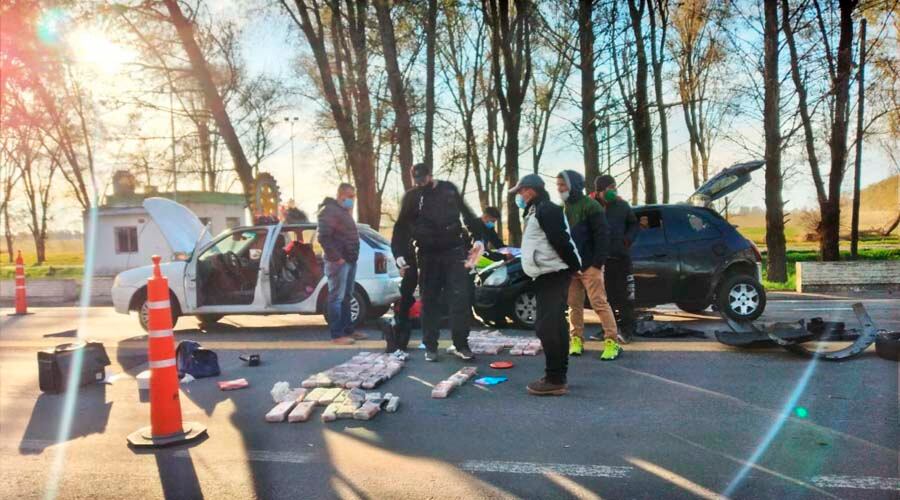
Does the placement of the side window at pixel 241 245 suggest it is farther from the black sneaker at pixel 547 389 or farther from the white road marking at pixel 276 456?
the white road marking at pixel 276 456

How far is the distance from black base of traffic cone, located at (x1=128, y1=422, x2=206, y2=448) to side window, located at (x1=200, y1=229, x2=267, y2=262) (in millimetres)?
5306

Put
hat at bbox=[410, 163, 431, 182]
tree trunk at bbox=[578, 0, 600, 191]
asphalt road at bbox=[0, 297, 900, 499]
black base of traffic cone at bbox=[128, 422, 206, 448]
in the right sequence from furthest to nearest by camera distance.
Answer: tree trunk at bbox=[578, 0, 600, 191] → hat at bbox=[410, 163, 431, 182] → black base of traffic cone at bbox=[128, 422, 206, 448] → asphalt road at bbox=[0, 297, 900, 499]

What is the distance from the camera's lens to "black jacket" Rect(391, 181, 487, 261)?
7.04 meters

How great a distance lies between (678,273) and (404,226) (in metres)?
4.12

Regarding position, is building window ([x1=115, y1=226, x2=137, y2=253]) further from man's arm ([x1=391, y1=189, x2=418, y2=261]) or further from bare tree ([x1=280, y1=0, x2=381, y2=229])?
man's arm ([x1=391, y1=189, x2=418, y2=261])

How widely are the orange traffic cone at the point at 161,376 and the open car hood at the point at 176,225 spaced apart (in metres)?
5.44

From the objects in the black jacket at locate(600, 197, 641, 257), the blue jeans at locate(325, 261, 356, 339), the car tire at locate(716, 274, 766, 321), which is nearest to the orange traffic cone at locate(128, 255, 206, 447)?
the blue jeans at locate(325, 261, 356, 339)

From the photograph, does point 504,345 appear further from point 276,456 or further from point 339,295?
point 276,456

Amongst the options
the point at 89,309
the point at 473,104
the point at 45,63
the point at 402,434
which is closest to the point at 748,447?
the point at 402,434

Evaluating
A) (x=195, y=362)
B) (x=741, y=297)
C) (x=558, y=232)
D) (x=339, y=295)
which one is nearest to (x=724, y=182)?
(x=741, y=297)

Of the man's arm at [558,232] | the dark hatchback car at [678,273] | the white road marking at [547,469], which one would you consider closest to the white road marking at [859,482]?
the white road marking at [547,469]

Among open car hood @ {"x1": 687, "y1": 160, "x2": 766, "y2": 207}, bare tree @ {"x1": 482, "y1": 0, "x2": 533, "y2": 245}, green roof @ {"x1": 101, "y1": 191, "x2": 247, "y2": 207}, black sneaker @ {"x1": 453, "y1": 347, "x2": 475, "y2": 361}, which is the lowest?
black sneaker @ {"x1": 453, "y1": 347, "x2": 475, "y2": 361}

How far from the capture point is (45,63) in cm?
2264

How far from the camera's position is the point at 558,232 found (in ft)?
18.5
